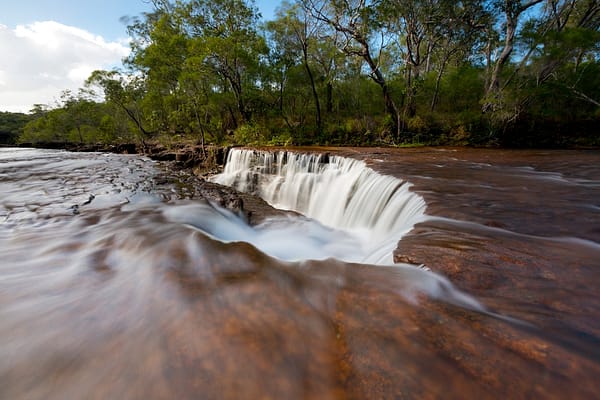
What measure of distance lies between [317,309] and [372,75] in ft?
45.9

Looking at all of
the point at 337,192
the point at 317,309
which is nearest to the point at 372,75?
the point at 337,192

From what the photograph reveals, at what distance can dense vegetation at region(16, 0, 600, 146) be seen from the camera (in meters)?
10.5

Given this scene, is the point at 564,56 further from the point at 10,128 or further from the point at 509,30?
the point at 10,128

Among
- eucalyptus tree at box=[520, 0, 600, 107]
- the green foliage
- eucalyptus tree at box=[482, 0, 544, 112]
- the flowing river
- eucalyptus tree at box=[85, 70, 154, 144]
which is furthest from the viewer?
the green foliage

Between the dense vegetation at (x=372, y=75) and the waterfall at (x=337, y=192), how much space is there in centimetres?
540

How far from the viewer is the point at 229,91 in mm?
19266

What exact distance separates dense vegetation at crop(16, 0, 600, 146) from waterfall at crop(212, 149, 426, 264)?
5.40 meters

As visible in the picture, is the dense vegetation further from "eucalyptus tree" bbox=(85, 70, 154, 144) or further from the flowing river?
the flowing river

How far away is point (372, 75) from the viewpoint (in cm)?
1291

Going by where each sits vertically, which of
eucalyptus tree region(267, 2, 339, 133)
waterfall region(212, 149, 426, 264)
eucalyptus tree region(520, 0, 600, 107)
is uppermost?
eucalyptus tree region(267, 2, 339, 133)

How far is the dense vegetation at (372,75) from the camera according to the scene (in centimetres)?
1053

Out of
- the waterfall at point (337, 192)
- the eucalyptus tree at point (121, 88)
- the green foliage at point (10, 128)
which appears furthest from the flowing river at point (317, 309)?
the green foliage at point (10, 128)

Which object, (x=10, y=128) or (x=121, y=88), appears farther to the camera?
(x=10, y=128)

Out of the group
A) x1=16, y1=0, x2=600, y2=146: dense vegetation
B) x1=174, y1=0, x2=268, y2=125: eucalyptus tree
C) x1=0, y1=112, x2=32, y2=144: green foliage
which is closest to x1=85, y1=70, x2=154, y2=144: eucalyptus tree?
x1=16, y1=0, x2=600, y2=146: dense vegetation
